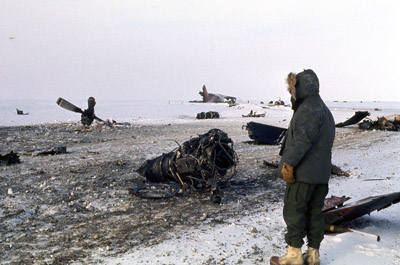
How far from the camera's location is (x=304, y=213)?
11.7ft

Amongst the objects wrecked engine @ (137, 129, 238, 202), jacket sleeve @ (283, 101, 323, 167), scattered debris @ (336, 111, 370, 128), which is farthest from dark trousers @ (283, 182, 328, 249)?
scattered debris @ (336, 111, 370, 128)

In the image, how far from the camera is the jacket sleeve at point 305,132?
3496 mm

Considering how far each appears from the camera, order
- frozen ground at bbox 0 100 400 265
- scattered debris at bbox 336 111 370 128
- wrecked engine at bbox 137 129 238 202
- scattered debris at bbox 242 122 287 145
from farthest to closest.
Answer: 1. scattered debris at bbox 336 111 370 128
2. scattered debris at bbox 242 122 287 145
3. wrecked engine at bbox 137 129 238 202
4. frozen ground at bbox 0 100 400 265

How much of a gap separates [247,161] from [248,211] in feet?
14.8

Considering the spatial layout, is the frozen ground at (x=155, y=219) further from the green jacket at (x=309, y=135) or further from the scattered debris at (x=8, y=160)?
the green jacket at (x=309, y=135)

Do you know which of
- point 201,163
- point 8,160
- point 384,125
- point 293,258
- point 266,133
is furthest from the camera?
point 384,125

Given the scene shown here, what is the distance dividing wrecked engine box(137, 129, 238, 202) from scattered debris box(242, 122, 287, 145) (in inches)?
273

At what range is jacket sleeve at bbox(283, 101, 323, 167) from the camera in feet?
11.5

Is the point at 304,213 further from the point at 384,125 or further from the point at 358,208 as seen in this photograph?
the point at 384,125

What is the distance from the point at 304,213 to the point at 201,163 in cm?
326

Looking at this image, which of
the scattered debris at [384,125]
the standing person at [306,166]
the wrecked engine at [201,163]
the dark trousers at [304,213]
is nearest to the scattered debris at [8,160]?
the wrecked engine at [201,163]

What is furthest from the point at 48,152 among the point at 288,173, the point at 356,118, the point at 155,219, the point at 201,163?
the point at 356,118

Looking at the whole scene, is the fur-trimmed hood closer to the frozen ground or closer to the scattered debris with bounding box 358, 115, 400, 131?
the frozen ground

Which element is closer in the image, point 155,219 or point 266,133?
point 155,219
